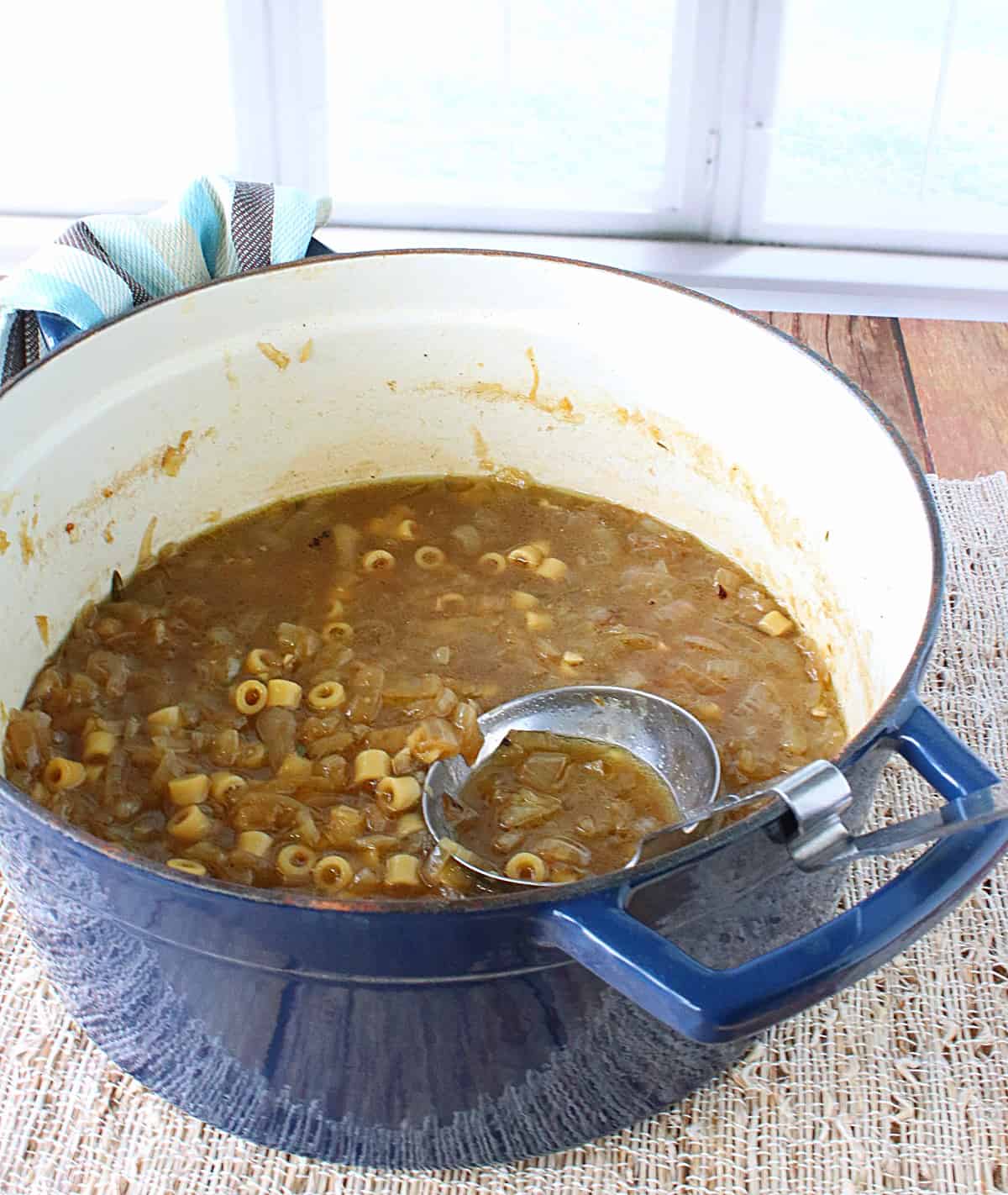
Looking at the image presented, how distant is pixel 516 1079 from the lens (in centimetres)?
118

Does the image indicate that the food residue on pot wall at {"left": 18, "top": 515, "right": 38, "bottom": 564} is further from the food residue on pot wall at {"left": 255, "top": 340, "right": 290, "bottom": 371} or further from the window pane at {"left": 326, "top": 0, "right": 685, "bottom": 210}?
the window pane at {"left": 326, "top": 0, "right": 685, "bottom": 210}

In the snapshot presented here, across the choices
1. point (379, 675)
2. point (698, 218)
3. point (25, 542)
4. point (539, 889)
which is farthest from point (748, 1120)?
point (698, 218)

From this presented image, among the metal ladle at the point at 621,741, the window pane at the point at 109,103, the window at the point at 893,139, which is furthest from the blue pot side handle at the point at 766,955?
the window pane at the point at 109,103

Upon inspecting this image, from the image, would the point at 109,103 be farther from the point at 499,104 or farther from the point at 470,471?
the point at 470,471

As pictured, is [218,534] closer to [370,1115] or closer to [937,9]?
[370,1115]

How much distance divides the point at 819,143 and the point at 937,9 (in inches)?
12.5

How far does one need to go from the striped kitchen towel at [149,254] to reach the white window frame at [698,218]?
0.87m

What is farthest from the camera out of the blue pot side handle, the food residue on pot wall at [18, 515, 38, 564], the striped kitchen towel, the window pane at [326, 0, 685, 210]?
the window pane at [326, 0, 685, 210]

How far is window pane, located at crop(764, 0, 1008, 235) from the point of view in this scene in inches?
108

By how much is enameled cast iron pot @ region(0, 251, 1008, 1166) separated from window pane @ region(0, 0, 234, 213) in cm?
119

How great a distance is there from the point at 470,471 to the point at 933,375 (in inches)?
38.9

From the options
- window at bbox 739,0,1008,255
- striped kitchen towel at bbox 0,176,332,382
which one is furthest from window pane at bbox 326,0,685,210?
striped kitchen towel at bbox 0,176,332,382

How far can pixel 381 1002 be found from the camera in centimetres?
108

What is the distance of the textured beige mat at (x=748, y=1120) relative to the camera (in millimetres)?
1278
